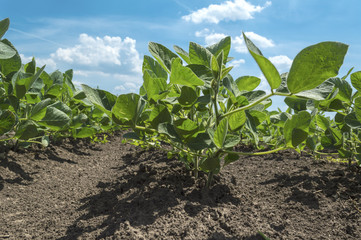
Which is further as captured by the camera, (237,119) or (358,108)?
(358,108)

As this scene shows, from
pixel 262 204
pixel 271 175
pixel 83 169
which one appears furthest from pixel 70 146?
pixel 262 204

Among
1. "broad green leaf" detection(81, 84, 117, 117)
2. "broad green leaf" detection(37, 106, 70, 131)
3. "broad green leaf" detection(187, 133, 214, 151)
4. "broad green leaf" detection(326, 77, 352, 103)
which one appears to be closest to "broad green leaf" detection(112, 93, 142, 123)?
"broad green leaf" detection(81, 84, 117, 117)

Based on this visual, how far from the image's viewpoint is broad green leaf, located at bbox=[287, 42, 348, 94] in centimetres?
87

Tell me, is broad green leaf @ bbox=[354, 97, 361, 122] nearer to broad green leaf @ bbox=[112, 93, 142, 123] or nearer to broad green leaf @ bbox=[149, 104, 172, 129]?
broad green leaf @ bbox=[149, 104, 172, 129]

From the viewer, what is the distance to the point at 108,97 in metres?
1.21

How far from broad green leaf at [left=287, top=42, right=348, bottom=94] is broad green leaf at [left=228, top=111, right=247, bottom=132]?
0.31 meters

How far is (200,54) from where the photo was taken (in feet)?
4.25

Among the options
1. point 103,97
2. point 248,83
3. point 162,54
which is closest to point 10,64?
point 103,97

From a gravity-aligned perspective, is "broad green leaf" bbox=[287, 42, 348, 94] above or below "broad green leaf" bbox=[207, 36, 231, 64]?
below

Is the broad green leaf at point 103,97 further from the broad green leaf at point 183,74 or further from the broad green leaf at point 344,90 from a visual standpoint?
the broad green leaf at point 344,90

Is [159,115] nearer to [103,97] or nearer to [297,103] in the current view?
[103,97]

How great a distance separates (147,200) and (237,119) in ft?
2.03

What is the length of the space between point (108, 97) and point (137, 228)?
1.84 feet

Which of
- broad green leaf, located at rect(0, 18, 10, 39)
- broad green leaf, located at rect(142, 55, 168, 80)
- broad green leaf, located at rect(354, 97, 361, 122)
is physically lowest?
broad green leaf, located at rect(354, 97, 361, 122)
